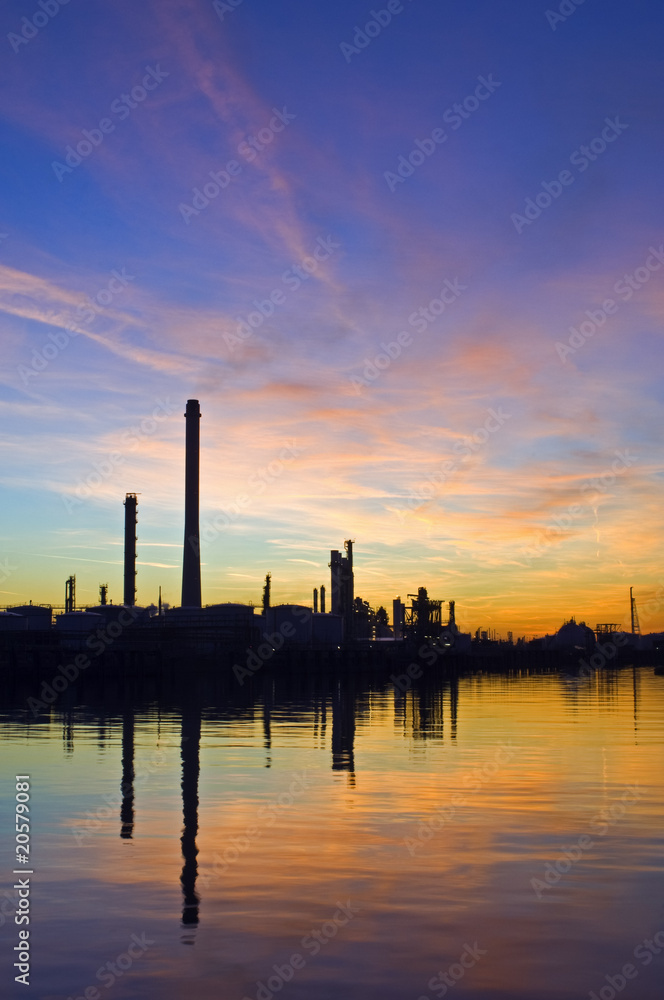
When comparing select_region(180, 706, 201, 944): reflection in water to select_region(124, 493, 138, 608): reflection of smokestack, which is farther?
select_region(124, 493, 138, 608): reflection of smokestack

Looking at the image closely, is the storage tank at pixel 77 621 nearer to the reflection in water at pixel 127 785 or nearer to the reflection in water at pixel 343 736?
the reflection in water at pixel 343 736

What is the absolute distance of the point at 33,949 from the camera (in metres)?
11.2

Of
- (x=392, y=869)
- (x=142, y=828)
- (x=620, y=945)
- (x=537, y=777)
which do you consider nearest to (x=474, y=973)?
(x=620, y=945)

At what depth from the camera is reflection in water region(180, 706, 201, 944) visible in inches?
494

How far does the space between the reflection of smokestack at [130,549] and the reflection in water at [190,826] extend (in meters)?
91.2

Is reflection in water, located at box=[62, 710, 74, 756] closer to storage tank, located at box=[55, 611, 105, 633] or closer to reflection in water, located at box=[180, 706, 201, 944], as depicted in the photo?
reflection in water, located at box=[180, 706, 201, 944]

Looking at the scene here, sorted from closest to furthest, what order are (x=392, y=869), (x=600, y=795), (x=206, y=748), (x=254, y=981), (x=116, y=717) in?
(x=254, y=981)
(x=392, y=869)
(x=600, y=795)
(x=206, y=748)
(x=116, y=717)

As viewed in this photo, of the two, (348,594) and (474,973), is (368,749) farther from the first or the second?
(348,594)

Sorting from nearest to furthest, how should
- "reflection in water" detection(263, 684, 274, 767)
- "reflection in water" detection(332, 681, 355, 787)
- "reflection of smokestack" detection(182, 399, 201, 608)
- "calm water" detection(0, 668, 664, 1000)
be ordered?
"calm water" detection(0, 668, 664, 1000) < "reflection in water" detection(332, 681, 355, 787) < "reflection in water" detection(263, 684, 274, 767) < "reflection of smokestack" detection(182, 399, 201, 608)

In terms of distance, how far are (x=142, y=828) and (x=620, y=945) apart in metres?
9.31

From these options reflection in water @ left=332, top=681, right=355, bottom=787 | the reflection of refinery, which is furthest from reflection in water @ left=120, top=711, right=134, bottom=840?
the reflection of refinery

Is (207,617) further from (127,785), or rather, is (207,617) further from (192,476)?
(127,785)

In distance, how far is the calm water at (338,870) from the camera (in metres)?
10.5

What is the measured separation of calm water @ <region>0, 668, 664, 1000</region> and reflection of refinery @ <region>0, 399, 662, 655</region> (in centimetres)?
7969
